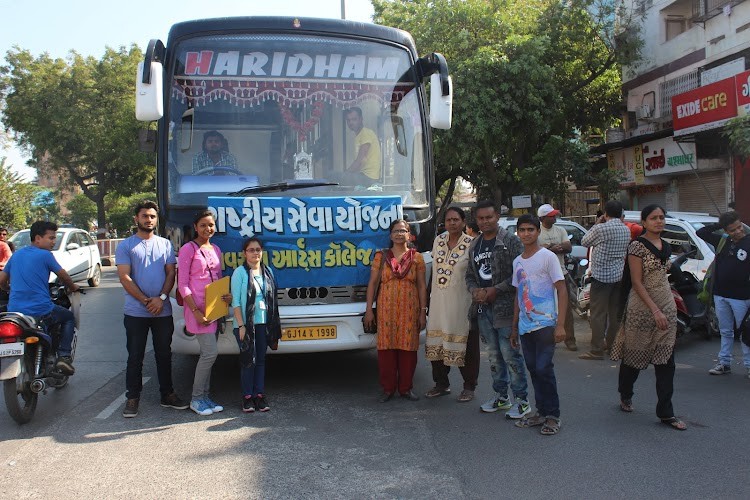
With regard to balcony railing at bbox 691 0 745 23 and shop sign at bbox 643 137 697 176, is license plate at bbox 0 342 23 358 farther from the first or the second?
balcony railing at bbox 691 0 745 23

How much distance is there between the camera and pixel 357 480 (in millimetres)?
4090

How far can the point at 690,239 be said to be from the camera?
986cm

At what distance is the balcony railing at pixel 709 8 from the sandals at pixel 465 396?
1444 cm

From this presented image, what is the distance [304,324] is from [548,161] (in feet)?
50.0

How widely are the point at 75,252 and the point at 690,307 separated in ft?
46.6

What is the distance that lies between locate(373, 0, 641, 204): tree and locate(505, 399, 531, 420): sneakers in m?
14.4

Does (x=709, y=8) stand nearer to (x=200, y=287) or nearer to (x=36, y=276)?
(x=200, y=287)

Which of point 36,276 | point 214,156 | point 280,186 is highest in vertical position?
point 214,156

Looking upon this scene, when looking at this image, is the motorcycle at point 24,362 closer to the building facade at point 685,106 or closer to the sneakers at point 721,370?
the sneakers at point 721,370

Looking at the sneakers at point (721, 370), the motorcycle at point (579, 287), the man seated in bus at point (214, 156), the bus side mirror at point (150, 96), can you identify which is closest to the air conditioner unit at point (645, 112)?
the motorcycle at point (579, 287)

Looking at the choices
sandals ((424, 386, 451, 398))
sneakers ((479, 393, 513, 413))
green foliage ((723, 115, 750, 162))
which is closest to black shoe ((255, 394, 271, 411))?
sandals ((424, 386, 451, 398))

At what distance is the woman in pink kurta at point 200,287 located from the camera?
542 cm

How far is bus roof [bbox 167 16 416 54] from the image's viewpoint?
5965 mm

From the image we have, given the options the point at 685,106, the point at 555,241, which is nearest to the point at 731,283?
the point at 555,241
